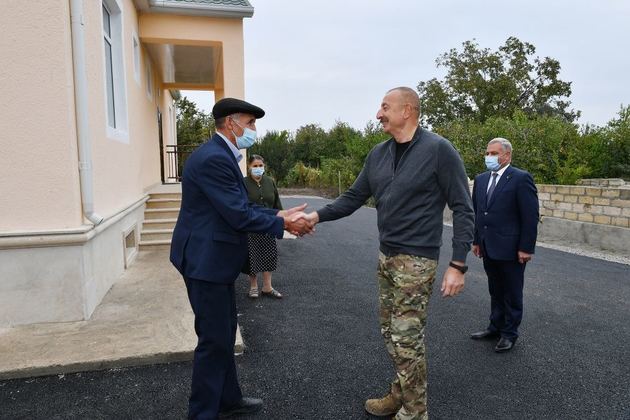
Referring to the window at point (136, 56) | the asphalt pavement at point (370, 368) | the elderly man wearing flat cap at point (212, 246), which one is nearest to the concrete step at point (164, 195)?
the window at point (136, 56)

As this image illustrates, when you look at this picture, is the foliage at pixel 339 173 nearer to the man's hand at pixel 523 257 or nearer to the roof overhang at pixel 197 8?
the roof overhang at pixel 197 8

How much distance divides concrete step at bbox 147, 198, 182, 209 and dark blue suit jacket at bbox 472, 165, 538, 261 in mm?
6943

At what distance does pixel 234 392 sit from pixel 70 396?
1.28m

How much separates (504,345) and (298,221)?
233 cm

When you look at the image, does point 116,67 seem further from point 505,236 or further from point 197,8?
point 505,236

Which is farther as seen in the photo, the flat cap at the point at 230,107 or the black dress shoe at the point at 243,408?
the black dress shoe at the point at 243,408

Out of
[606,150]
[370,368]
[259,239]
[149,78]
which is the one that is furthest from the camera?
[606,150]

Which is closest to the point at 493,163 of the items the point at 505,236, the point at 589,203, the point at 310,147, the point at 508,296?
the point at 505,236

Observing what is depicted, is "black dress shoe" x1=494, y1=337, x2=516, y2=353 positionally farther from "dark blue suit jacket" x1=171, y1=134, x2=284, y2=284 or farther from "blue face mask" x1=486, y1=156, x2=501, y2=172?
"dark blue suit jacket" x1=171, y1=134, x2=284, y2=284

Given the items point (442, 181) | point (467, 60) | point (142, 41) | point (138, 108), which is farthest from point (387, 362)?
point (467, 60)

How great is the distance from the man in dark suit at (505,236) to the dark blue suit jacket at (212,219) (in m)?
2.49

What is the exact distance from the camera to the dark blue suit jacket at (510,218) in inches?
158

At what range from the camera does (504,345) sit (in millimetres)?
4020

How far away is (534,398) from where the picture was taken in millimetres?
3193
